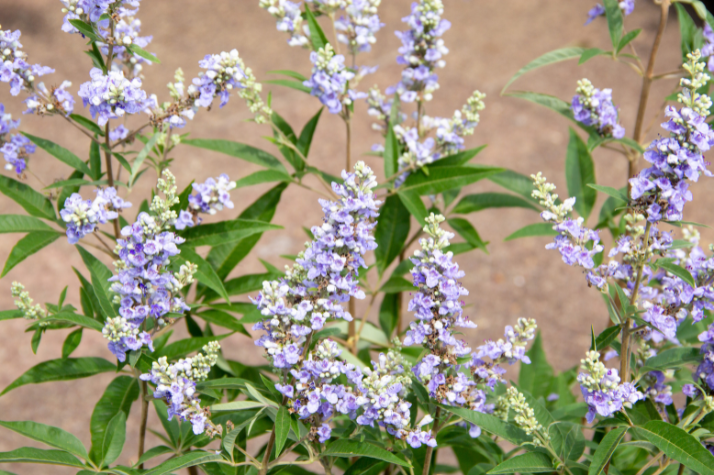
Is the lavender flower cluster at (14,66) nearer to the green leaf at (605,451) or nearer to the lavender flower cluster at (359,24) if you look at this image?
the lavender flower cluster at (359,24)

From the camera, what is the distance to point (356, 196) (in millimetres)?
1431

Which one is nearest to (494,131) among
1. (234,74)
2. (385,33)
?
(385,33)

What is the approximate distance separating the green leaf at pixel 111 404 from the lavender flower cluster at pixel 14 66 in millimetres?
868

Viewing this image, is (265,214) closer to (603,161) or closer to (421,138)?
(421,138)

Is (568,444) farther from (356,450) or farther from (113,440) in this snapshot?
(113,440)

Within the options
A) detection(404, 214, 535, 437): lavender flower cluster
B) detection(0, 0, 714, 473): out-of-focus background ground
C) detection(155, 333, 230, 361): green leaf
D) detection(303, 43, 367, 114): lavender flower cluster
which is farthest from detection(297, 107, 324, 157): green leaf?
detection(0, 0, 714, 473): out-of-focus background ground

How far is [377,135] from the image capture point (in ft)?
20.2

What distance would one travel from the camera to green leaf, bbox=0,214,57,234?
184cm

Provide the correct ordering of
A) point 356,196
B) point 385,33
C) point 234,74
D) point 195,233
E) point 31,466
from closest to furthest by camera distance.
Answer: point 356,196 < point 234,74 < point 195,233 < point 31,466 < point 385,33

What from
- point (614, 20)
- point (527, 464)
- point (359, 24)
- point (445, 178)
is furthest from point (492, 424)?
point (614, 20)

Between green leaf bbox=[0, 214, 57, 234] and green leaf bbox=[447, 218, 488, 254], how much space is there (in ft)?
4.29

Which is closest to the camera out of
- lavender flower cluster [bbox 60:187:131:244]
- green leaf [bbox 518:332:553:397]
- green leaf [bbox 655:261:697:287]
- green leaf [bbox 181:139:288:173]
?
green leaf [bbox 655:261:697:287]

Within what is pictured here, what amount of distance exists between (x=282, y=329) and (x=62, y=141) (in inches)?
Result: 226

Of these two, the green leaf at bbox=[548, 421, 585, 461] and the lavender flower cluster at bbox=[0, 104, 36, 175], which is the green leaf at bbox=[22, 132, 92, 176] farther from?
the green leaf at bbox=[548, 421, 585, 461]
